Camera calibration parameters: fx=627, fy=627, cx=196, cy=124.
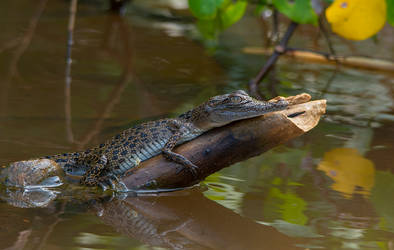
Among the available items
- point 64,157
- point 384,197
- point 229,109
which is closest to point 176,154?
point 229,109

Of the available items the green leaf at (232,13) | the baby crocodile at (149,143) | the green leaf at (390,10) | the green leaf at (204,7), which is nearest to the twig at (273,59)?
the green leaf at (232,13)

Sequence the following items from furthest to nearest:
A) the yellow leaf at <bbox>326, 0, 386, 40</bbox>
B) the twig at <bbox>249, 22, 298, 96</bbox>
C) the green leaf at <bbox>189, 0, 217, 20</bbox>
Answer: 1. the twig at <bbox>249, 22, 298, 96</bbox>
2. the green leaf at <bbox>189, 0, 217, 20</bbox>
3. the yellow leaf at <bbox>326, 0, 386, 40</bbox>

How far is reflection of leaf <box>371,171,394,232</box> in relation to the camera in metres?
4.32

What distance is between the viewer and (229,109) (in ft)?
Answer: 14.9

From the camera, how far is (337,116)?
270 inches

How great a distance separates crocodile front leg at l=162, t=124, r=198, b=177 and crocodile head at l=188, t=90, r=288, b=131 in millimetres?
157

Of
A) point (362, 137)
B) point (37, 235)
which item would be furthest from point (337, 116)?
point (37, 235)

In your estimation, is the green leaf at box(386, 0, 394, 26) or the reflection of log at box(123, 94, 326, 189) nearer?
the reflection of log at box(123, 94, 326, 189)

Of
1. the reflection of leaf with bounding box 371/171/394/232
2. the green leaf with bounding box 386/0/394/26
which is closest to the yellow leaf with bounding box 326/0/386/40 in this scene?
the green leaf with bounding box 386/0/394/26

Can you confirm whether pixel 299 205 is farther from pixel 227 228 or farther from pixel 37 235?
pixel 37 235

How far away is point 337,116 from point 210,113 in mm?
2653

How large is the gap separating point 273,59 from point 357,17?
6.40 feet

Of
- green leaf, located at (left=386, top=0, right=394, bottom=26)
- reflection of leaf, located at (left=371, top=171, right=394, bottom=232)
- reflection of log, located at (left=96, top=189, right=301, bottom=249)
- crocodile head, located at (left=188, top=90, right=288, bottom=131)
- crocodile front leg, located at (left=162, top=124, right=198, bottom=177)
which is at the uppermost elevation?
green leaf, located at (left=386, top=0, right=394, bottom=26)

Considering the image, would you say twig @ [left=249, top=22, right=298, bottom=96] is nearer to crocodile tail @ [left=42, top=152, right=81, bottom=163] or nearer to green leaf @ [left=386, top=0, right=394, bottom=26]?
green leaf @ [left=386, top=0, right=394, bottom=26]
